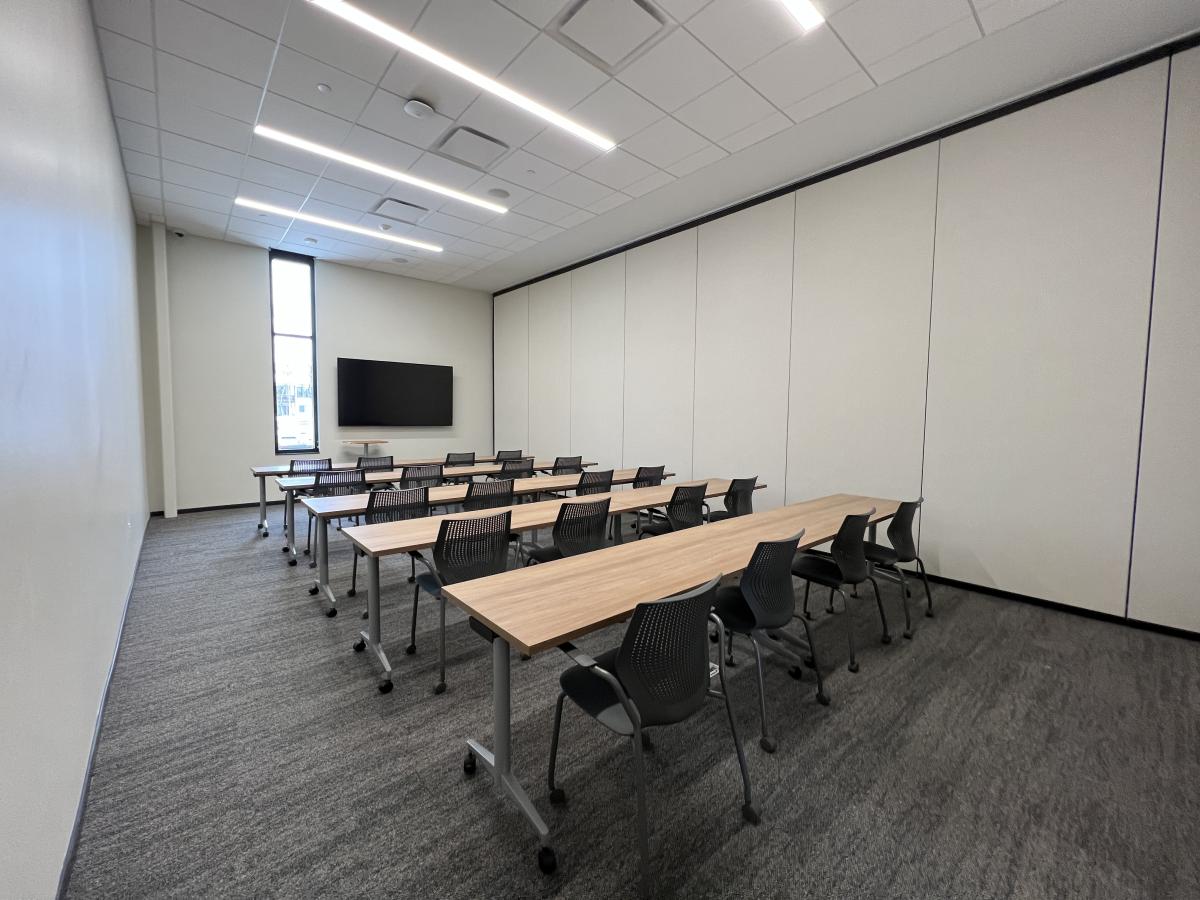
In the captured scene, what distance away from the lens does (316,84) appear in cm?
330

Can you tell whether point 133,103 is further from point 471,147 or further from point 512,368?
point 512,368

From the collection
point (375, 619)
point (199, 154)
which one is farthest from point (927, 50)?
point (199, 154)

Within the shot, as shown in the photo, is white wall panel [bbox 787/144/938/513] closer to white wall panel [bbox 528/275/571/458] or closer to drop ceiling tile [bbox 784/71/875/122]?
drop ceiling tile [bbox 784/71/875/122]

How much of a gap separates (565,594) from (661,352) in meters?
4.94

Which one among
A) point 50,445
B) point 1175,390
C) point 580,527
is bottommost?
point 580,527

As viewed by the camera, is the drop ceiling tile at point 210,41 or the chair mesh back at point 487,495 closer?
the drop ceiling tile at point 210,41

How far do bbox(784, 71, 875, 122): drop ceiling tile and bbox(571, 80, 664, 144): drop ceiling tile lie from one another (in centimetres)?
104

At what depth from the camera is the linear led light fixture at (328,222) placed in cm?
529

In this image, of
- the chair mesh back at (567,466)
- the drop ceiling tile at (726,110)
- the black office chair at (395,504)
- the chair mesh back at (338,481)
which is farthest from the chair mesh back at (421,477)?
the drop ceiling tile at (726,110)

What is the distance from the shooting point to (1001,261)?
3.61 meters

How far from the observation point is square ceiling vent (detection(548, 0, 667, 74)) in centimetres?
264

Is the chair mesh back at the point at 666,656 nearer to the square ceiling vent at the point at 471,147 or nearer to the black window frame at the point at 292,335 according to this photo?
the square ceiling vent at the point at 471,147

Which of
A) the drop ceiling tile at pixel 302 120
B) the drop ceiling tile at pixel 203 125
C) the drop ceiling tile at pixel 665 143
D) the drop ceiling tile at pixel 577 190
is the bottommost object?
the drop ceiling tile at pixel 203 125

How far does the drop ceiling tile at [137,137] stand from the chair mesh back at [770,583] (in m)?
5.64
